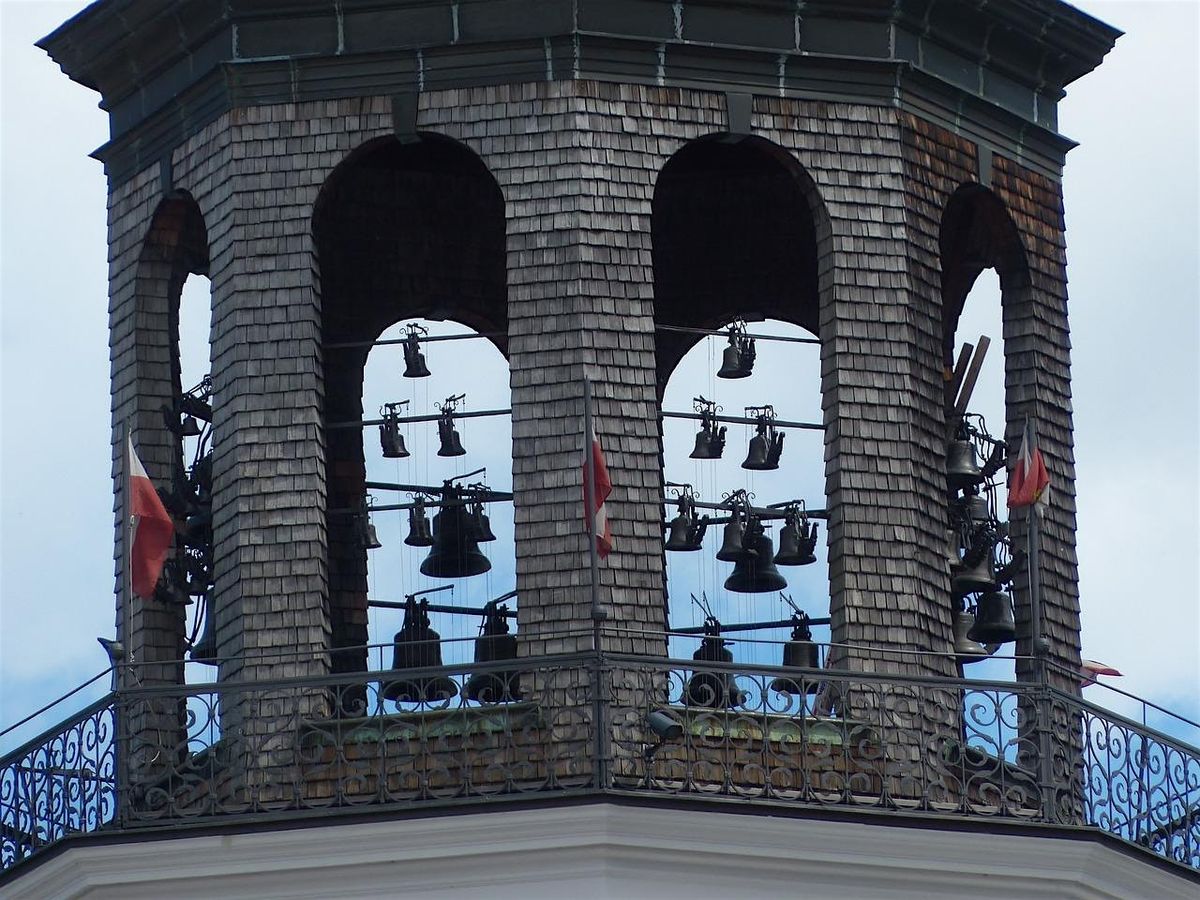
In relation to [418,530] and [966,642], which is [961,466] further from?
[418,530]

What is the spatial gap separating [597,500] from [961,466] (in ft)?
13.3

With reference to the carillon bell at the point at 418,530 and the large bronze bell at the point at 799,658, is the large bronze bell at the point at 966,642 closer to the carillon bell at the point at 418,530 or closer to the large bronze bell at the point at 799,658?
the large bronze bell at the point at 799,658

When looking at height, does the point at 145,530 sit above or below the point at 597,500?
above

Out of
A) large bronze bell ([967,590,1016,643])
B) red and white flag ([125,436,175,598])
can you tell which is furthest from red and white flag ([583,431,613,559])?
large bronze bell ([967,590,1016,643])

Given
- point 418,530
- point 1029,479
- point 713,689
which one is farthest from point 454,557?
point 1029,479

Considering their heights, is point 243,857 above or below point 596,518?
below

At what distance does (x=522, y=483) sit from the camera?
103 feet

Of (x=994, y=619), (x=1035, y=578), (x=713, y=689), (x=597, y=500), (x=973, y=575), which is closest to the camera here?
(x=597, y=500)

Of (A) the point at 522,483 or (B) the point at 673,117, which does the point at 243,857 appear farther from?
(B) the point at 673,117

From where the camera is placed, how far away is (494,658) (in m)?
34.4

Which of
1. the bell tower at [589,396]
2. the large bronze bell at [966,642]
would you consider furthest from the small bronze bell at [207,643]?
the large bronze bell at [966,642]

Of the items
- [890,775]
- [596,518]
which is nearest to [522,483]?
[596,518]

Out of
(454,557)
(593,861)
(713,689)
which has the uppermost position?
(454,557)

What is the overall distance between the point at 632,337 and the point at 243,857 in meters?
4.60
